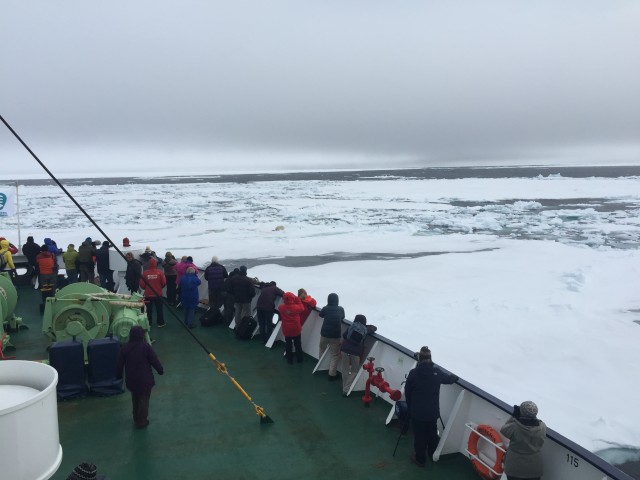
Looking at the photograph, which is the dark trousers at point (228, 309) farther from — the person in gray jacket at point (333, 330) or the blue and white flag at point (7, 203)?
the blue and white flag at point (7, 203)

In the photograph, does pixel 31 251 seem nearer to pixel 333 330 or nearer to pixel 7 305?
pixel 7 305

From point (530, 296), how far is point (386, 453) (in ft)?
35.5

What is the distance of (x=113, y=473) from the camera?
15.4 ft

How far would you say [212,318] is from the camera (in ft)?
29.9

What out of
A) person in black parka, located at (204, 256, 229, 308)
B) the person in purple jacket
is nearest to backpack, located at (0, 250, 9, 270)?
person in black parka, located at (204, 256, 229, 308)

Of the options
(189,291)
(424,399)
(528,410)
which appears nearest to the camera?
(528,410)

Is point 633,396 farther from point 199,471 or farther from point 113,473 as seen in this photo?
point 113,473

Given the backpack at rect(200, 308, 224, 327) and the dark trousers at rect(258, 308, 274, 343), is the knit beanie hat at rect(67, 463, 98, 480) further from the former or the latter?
the backpack at rect(200, 308, 224, 327)

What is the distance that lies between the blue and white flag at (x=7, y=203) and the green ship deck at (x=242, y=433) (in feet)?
30.1

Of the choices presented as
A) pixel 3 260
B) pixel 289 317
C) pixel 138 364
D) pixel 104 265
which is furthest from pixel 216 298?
pixel 3 260

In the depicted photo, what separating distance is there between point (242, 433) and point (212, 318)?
3928 millimetres

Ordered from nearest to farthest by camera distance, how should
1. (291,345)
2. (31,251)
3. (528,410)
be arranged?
(528,410), (291,345), (31,251)

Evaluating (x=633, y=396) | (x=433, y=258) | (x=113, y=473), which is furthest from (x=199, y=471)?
(x=433, y=258)

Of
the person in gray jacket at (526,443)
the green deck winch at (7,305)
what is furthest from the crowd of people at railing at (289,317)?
the green deck winch at (7,305)
